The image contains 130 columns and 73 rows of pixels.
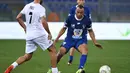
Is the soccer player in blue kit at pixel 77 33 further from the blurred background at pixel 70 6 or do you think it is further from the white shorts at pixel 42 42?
the blurred background at pixel 70 6

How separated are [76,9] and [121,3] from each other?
15.9m

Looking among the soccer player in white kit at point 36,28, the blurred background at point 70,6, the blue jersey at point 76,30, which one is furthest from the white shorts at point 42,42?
the blurred background at point 70,6

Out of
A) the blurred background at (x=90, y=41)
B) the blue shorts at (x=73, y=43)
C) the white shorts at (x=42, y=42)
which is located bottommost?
the blurred background at (x=90, y=41)

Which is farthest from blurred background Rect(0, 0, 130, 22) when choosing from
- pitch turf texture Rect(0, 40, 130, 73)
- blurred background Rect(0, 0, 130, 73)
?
pitch turf texture Rect(0, 40, 130, 73)

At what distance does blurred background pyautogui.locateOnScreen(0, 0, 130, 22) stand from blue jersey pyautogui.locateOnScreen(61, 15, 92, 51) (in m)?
14.3

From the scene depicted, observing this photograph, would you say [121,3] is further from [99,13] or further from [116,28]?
[116,28]

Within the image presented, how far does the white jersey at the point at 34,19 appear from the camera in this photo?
8.78 m

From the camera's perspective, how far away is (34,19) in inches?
348

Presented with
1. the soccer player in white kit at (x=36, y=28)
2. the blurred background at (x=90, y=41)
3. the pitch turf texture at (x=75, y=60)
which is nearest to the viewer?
the soccer player in white kit at (x=36, y=28)

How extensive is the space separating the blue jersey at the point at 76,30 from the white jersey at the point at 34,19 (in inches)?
37.9

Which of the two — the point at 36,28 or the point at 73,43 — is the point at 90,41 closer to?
the point at 73,43

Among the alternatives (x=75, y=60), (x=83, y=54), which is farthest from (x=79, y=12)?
(x=75, y=60)

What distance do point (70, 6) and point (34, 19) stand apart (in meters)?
16.5

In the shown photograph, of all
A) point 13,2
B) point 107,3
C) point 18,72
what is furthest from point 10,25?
point 18,72
